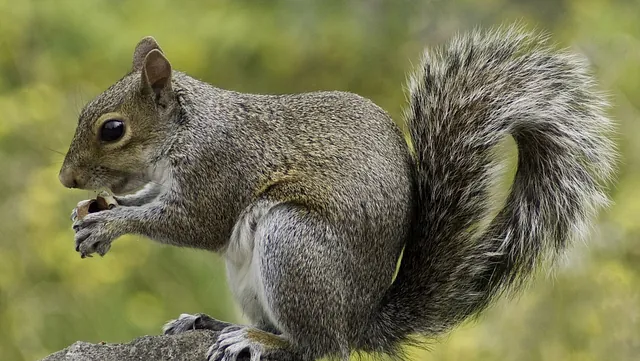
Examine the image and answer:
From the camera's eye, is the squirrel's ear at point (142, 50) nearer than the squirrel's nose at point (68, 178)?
No

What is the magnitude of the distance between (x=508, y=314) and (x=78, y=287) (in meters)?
1.43

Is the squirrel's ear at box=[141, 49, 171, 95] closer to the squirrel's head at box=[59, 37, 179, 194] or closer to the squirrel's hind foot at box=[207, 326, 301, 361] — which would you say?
the squirrel's head at box=[59, 37, 179, 194]

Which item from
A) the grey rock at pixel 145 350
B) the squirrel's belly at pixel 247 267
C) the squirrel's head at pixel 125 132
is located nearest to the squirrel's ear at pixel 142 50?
the squirrel's head at pixel 125 132

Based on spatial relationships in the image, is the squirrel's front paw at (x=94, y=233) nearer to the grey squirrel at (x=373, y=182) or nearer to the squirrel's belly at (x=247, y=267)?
the grey squirrel at (x=373, y=182)

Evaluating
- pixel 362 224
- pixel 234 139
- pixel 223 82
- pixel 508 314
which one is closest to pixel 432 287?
pixel 362 224

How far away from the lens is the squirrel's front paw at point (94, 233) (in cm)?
162

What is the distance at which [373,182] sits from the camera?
1.61 meters

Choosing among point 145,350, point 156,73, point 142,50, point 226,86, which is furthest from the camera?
point 226,86

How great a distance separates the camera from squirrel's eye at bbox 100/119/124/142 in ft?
5.39

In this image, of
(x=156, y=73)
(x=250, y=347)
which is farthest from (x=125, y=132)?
(x=250, y=347)

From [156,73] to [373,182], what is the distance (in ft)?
1.59

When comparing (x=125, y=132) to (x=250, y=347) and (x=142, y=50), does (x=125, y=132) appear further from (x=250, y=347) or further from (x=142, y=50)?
(x=250, y=347)

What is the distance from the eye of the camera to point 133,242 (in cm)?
296

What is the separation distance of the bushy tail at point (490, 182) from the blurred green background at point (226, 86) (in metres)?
0.12
